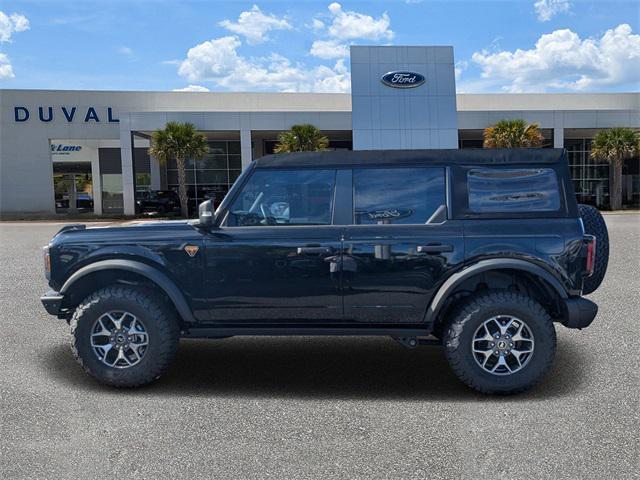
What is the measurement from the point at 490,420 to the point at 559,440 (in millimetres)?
471

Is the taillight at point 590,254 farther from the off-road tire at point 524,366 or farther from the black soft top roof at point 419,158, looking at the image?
the black soft top roof at point 419,158

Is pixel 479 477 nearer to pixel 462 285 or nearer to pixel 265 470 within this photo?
pixel 265 470

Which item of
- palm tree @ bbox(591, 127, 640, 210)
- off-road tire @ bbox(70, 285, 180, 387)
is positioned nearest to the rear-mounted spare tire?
off-road tire @ bbox(70, 285, 180, 387)

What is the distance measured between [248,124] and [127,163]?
7.61m

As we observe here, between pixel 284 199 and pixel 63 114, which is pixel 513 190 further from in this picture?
pixel 63 114

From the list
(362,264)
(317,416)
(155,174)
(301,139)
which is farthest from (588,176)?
(317,416)

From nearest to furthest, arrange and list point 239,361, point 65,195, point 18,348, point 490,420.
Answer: point 490,420
point 239,361
point 18,348
point 65,195

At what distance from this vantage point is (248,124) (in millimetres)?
31250

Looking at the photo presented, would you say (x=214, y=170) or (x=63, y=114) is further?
(x=214, y=170)

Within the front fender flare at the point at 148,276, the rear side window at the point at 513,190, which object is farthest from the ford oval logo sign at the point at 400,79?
the front fender flare at the point at 148,276

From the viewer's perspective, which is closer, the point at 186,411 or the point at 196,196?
the point at 186,411

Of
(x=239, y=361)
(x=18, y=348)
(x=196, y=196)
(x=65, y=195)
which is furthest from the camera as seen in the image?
(x=65, y=195)

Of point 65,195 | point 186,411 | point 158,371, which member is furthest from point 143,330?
point 65,195

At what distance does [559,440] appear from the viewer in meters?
3.35
